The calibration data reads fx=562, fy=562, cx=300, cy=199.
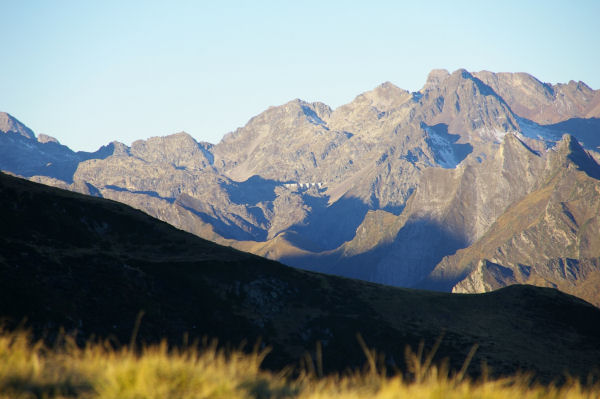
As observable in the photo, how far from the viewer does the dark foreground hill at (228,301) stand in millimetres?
78062

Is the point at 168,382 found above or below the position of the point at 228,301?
above

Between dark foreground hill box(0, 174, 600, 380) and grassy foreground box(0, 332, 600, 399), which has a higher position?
grassy foreground box(0, 332, 600, 399)

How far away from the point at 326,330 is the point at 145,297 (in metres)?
32.3

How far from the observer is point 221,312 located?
320 ft

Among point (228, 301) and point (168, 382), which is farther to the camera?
point (228, 301)

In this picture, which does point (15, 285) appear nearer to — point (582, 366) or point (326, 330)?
point (326, 330)

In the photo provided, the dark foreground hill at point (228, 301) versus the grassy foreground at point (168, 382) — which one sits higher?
the grassy foreground at point (168, 382)

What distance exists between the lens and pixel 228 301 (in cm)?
10188

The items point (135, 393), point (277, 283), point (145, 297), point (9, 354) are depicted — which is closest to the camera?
point (135, 393)

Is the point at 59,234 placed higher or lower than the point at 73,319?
higher

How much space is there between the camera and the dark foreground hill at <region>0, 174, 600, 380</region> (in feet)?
256

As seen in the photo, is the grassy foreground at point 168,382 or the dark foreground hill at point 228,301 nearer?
the grassy foreground at point 168,382

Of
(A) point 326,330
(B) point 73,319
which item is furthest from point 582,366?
(B) point 73,319

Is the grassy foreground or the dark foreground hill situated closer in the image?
the grassy foreground
